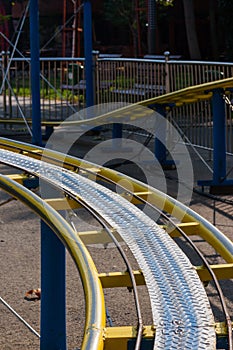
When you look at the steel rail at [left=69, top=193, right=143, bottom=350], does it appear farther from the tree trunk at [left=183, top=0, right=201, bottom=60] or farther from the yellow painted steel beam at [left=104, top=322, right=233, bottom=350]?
the tree trunk at [left=183, top=0, right=201, bottom=60]

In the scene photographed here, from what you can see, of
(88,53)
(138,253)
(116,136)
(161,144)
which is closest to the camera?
(138,253)

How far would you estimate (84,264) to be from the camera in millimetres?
3754

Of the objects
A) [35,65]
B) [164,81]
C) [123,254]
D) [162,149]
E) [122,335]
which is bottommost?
[162,149]

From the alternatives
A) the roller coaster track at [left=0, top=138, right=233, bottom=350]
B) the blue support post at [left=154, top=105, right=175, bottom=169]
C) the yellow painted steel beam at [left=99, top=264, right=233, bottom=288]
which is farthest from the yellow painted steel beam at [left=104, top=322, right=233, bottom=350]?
the blue support post at [left=154, top=105, right=175, bottom=169]

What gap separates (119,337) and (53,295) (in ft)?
4.69

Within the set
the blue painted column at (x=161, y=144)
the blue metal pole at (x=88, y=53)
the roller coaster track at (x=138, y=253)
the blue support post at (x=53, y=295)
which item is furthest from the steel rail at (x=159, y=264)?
the blue metal pole at (x=88, y=53)

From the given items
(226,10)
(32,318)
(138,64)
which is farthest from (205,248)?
(226,10)

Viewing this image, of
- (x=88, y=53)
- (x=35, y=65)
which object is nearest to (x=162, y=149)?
(x=35, y=65)

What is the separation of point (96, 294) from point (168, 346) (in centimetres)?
44

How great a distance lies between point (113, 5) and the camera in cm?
3206

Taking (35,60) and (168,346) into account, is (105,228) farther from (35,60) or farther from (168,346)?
(35,60)

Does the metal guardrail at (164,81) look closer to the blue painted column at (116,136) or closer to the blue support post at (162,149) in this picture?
the blue support post at (162,149)

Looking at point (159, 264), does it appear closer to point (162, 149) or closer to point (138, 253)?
point (138, 253)

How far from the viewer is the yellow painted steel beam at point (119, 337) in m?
3.20
